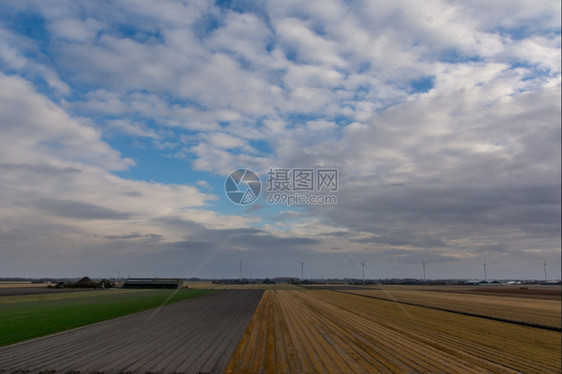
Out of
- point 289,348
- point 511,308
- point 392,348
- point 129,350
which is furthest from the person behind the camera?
point 511,308

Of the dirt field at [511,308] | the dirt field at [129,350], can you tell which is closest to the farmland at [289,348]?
the dirt field at [129,350]

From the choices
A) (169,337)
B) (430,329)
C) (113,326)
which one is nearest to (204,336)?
(169,337)

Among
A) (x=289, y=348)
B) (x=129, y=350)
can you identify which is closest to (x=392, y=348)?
(x=289, y=348)

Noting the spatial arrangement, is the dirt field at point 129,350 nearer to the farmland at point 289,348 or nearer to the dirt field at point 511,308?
the farmland at point 289,348

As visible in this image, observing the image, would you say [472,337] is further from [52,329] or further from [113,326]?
[52,329]

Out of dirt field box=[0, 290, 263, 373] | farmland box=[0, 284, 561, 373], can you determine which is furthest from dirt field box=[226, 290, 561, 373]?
dirt field box=[0, 290, 263, 373]

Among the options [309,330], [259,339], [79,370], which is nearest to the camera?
[79,370]

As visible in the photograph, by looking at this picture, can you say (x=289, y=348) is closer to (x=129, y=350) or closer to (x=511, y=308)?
(x=129, y=350)
